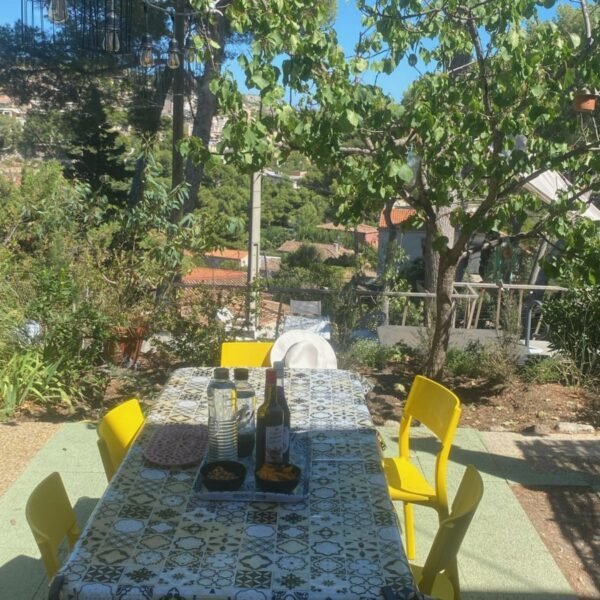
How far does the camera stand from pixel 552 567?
3.21 m

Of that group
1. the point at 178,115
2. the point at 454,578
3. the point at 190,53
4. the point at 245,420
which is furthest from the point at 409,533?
the point at 178,115

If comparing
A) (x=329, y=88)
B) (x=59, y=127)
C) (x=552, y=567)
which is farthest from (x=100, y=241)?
(x=59, y=127)

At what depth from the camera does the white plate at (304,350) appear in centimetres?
448

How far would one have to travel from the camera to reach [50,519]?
2.10 meters

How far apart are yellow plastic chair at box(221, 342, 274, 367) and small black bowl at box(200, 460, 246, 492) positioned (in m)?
1.92

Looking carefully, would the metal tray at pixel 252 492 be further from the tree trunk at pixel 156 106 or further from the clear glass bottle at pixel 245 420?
the tree trunk at pixel 156 106

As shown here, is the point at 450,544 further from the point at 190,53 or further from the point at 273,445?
the point at 190,53

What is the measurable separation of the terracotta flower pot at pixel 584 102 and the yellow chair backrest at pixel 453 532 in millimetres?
2978

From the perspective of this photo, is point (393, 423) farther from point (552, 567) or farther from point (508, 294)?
point (508, 294)

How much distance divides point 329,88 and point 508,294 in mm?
3648

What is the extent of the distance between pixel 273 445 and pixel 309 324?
387 centimetres

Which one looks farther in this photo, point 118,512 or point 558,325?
point 558,325

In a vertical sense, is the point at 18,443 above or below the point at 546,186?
below

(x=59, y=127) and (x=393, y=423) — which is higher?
(x=59, y=127)
